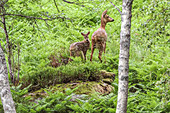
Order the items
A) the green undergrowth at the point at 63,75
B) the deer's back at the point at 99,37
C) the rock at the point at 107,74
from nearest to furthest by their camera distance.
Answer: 1. the green undergrowth at the point at 63,75
2. the deer's back at the point at 99,37
3. the rock at the point at 107,74

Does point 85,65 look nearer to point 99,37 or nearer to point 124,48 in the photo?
point 99,37

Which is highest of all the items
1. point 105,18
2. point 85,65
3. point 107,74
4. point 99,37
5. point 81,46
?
point 105,18

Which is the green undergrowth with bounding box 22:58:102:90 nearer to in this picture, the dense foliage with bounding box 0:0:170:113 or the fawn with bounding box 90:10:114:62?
the dense foliage with bounding box 0:0:170:113

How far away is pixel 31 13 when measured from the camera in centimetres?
434

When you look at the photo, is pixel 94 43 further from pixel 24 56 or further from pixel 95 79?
pixel 24 56

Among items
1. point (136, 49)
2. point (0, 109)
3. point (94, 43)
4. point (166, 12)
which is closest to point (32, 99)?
point (0, 109)

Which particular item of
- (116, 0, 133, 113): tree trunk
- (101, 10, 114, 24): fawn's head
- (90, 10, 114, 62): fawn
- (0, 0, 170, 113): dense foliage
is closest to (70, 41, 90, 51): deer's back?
(90, 10, 114, 62): fawn

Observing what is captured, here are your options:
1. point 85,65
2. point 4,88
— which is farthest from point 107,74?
point 4,88

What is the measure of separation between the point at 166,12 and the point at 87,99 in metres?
2.60

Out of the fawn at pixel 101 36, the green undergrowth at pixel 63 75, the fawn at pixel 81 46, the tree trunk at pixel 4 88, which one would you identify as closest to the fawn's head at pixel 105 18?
the fawn at pixel 101 36

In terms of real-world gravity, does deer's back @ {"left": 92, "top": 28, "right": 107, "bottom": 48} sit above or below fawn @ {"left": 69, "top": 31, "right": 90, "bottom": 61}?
above

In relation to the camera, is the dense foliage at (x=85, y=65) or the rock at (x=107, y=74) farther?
the rock at (x=107, y=74)

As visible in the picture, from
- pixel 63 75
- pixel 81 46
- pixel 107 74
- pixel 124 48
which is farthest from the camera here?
pixel 107 74

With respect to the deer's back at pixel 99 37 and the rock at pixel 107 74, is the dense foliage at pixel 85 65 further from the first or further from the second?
the deer's back at pixel 99 37
